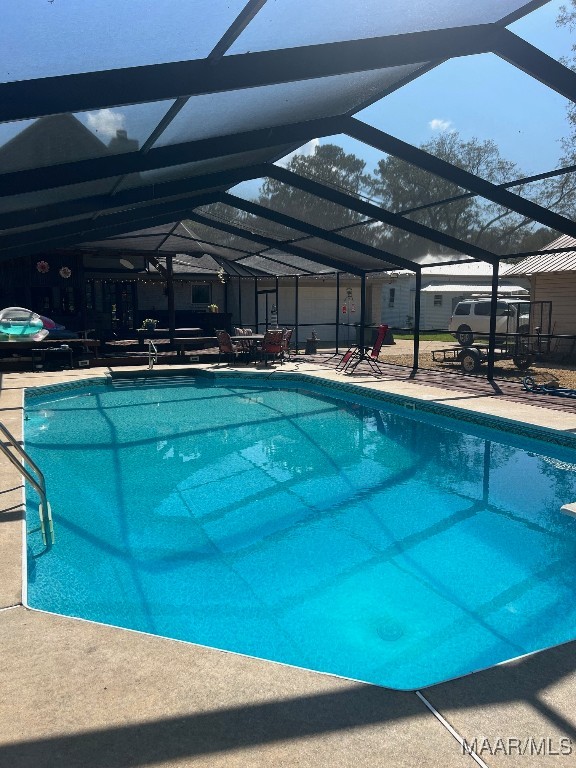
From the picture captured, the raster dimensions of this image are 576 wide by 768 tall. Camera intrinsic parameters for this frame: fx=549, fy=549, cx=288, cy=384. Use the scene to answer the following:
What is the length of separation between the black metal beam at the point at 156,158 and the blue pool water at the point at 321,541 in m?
3.62

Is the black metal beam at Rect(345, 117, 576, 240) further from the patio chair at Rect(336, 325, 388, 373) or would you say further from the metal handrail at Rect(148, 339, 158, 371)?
the metal handrail at Rect(148, 339, 158, 371)

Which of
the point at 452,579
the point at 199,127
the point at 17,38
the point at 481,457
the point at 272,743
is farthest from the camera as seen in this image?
the point at 481,457

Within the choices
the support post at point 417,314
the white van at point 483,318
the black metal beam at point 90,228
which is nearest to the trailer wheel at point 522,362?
the support post at point 417,314

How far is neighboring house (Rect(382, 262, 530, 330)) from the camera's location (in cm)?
3011

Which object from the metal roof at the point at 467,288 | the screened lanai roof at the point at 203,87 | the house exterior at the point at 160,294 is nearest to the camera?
the screened lanai roof at the point at 203,87

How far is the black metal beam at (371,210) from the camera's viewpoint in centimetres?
1123

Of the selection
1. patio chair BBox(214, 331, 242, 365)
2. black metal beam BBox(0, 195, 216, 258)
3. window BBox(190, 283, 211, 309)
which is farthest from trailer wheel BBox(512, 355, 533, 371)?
window BBox(190, 283, 211, 309)

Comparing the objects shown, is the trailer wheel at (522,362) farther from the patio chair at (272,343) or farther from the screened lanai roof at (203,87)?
the patio chair at (272,343)

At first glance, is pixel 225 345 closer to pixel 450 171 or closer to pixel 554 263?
pixel 450 171

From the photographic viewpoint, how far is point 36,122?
4.98 metres

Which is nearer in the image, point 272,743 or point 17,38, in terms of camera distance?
point 272,743

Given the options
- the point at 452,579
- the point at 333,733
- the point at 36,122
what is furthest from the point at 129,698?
the point at 36,122

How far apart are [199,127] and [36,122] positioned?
7.79 feet

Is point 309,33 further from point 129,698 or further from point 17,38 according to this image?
point 129,698
